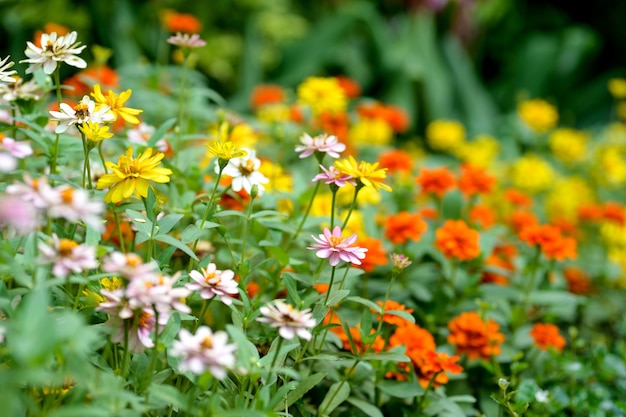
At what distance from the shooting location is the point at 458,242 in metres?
1.32

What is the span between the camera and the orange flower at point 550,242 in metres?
1.38

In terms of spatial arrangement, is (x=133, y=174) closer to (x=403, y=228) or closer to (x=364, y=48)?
(x=403, y=228)

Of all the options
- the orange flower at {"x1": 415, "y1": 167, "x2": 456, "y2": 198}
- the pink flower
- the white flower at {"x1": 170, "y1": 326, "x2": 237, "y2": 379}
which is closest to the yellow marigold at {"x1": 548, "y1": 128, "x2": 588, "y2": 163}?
the orange flower at {"x1": 415, "y1": 167, "x2": 456, "y2": 198}

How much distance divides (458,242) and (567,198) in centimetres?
112

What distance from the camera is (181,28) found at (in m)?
1.93

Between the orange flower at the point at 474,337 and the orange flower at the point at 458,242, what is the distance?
0.39 feet

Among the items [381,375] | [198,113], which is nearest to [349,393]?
Result: [381,375]

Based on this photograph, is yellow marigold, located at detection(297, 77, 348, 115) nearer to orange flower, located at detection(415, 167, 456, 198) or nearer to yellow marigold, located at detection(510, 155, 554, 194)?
orange flower, located at detection(415, 167, 456, 198)

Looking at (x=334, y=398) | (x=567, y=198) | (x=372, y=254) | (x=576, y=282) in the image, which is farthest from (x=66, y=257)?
(x=567, y=198)

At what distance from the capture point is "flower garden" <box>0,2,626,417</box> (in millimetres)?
715

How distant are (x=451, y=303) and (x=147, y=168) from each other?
786mm

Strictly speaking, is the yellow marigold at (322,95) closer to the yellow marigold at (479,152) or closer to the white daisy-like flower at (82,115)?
the yellow marigold at (479,152)

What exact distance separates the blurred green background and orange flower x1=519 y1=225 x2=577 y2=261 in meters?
1.48

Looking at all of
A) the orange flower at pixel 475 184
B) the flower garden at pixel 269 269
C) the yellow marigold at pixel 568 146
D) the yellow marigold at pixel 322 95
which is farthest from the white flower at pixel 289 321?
the yellow marigold at pixel 568 146
